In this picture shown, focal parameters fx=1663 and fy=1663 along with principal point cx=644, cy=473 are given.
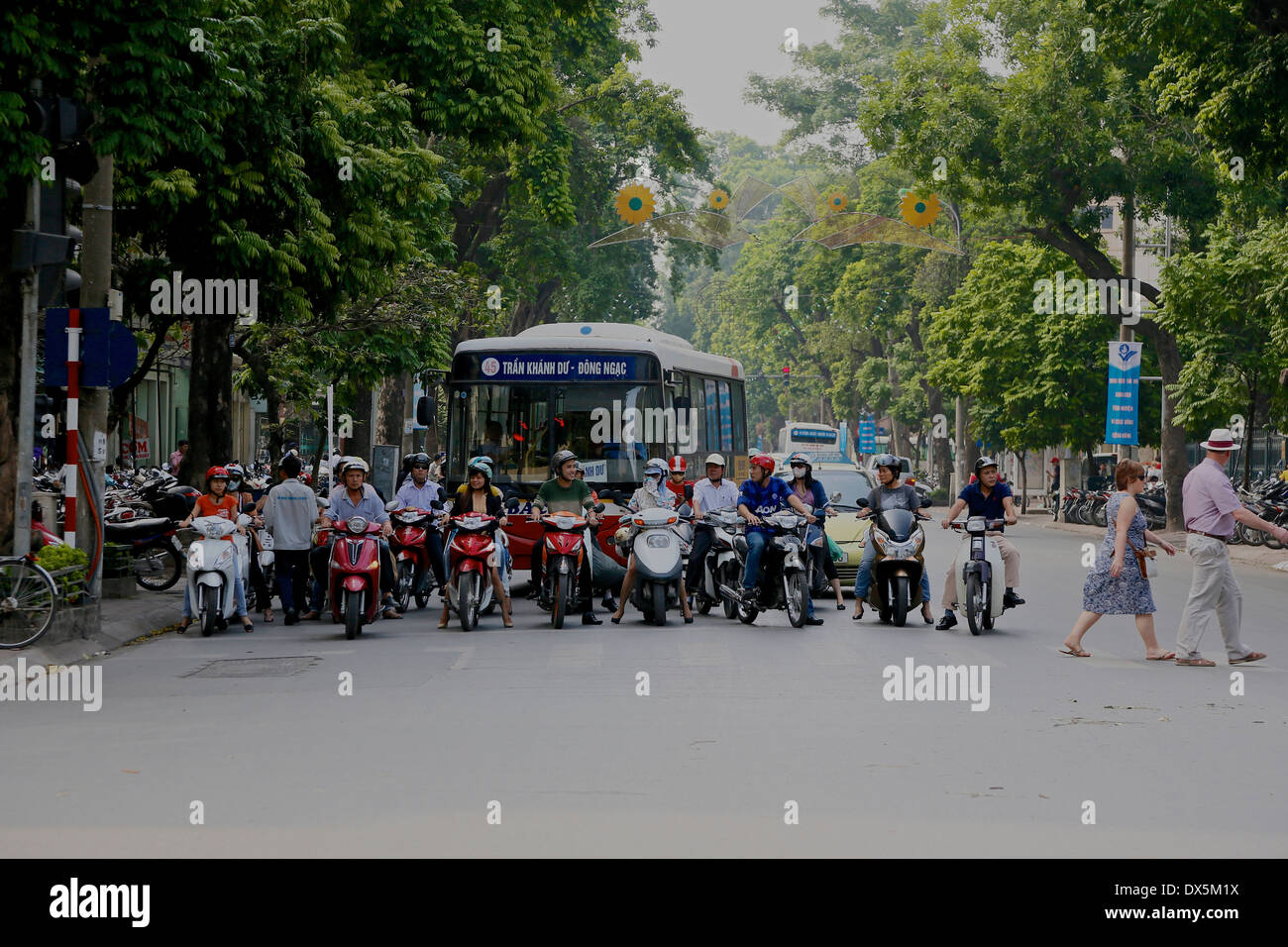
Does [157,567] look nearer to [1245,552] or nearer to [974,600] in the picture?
[974,600]

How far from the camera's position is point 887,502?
51.7ft

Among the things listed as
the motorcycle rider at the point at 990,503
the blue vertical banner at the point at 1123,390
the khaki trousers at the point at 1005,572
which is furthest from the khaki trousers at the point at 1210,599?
the blue vertical banner at the point at 1123,390

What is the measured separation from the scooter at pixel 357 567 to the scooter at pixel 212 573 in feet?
3.10

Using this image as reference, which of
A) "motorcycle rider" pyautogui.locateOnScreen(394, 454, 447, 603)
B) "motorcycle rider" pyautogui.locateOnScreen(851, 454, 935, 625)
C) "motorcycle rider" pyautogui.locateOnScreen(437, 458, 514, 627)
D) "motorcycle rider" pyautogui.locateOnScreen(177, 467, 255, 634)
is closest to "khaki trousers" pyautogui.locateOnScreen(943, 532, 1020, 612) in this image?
"motorcycle rider" pyautogui.locateOnScreen(851, 454, 935, 625)

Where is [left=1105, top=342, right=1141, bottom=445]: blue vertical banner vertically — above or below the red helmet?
above

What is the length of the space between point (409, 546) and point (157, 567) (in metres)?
4.16

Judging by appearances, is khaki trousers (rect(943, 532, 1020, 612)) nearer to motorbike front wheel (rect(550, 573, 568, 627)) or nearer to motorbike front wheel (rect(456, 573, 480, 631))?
motorbike front wheel (rect(550, 573, 568, 627))

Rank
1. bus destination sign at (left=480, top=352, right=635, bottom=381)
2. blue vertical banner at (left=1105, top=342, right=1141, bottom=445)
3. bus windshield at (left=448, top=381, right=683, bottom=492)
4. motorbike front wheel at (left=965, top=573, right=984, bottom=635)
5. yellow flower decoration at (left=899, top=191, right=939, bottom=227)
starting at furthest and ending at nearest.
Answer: yellow flower decoration at (left=899, top=191, right=939, bottom=227) → blue vertical banner at (left=1105, top=342, right=1141, bottom=445) → bus destination sign at (left=480, top=352, right=635, bottom=381) → bus windshield at (left=448, top=381, right=683, bottom=492) → motorbike front wheel at (left=965, top=573, right=984, bottom=635)

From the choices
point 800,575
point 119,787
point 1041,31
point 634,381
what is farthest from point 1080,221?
point 119,787

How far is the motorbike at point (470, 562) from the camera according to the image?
50.8 ft

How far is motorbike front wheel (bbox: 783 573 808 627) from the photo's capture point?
15.6m

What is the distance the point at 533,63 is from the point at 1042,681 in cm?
1639

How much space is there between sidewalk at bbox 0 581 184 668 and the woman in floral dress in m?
8.06

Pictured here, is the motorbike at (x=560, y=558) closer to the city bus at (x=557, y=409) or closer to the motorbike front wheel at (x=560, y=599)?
the motorbike front wheel at (x=560, y=599)
